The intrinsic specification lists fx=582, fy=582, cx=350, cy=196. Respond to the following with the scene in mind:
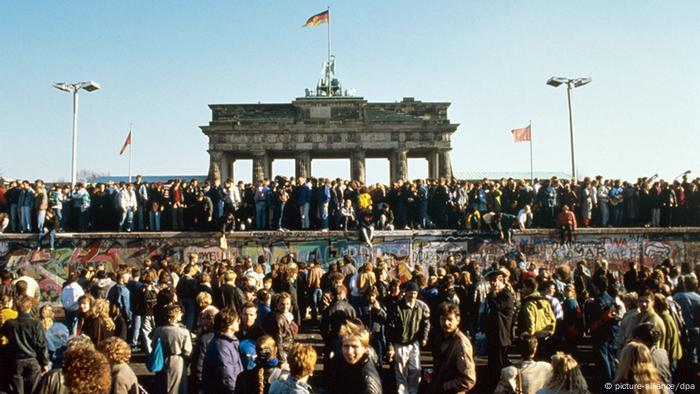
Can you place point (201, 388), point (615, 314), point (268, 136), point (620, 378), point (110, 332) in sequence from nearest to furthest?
point (620, 378), point (201, 388), point (110, 332), point (615, 314), point (268, 136)

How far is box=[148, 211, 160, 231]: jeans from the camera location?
20250mm

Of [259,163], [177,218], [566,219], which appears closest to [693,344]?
[566,219]

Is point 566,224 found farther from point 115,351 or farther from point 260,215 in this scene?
point 115,351

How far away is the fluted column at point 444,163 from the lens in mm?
43406

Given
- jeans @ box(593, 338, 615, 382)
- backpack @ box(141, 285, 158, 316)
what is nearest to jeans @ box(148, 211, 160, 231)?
backpack @ box(141, 285, 158, 316)

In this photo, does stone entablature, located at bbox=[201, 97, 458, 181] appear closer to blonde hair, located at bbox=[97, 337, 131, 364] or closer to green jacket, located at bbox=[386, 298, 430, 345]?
green jacket, located at bbox=[386, 298, 430, 345]

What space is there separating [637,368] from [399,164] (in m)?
38.9

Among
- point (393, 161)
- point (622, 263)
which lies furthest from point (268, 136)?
point (622, 263)

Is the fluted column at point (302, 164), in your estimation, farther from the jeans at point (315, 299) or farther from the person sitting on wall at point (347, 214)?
the jeans at point (315, 299)

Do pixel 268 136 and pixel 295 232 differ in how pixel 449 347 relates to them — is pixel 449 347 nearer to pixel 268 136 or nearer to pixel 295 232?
pixel 295 232

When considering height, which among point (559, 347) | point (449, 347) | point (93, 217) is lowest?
point (559, 347)

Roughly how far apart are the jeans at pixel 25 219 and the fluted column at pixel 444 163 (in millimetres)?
29734

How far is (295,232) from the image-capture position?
20.0 meters

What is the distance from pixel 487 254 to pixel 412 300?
40.5 ft
